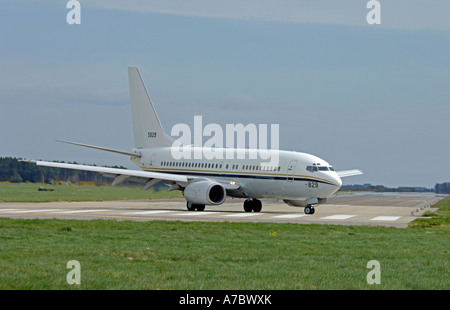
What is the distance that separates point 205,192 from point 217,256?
24.7 meters

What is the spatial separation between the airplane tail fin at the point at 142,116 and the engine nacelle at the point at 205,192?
396 inches

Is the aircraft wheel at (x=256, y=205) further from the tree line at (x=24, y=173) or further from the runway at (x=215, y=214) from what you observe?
the tree line at (x=24, y=173)

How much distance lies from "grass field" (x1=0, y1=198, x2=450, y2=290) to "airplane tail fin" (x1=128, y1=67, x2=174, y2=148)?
25534 mm

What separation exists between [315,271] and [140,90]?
40293 millimetres

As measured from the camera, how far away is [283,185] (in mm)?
40656

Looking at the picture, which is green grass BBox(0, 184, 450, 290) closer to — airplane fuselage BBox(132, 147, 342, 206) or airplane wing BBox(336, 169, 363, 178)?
airplane fuselage BBox(132, 147, 342, 206)

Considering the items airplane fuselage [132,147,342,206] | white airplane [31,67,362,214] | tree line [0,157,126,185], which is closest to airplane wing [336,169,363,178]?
white airplane [31,67,362,214]

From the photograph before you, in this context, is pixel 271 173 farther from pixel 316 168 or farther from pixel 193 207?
pixel 193 207

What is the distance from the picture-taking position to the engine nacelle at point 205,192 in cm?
4109

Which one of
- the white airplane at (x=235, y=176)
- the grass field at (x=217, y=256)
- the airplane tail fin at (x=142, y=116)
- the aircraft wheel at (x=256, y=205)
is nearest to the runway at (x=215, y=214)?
the aircraft wheel at (x=256, y=205)

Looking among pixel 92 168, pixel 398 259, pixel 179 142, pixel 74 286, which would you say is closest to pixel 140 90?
pixel 179 142

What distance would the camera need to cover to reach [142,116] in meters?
52.7

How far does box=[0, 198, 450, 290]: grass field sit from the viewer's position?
40.4ft
